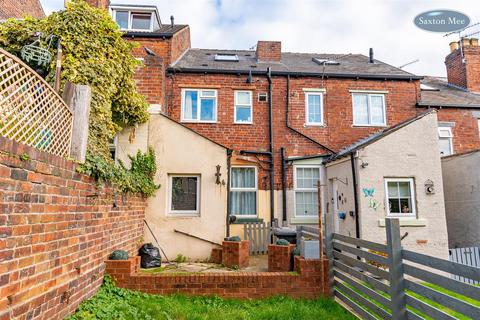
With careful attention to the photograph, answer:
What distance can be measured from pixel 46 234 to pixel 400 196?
945 cm

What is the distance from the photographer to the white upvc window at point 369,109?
12898 millimetres

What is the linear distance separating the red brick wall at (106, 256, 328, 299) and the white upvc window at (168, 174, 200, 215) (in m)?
2.91

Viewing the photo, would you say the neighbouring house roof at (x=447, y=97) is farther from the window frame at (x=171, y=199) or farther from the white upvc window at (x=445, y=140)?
the window frame at (x=171, y=199)

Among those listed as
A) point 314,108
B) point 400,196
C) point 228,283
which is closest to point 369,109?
point 314,108

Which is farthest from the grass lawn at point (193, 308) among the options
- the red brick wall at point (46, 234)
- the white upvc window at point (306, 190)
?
the white upvc window at point (306, 190)

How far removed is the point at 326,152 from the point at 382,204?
3565mm

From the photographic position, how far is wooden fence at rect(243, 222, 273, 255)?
9.97 metres

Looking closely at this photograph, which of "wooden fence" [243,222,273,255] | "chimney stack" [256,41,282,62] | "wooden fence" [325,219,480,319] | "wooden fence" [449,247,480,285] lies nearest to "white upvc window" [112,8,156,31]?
"chimney stack" [256,41,282,62]

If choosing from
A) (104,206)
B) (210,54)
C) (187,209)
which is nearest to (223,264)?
(187,209)

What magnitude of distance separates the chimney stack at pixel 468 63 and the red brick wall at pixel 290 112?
15.1 feet

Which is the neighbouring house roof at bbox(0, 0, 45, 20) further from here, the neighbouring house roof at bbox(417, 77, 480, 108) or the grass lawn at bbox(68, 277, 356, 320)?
the neighbouring house roof at bbox(417, 77, 480, 108)

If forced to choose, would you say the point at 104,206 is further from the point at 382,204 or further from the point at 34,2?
the point at 34,2

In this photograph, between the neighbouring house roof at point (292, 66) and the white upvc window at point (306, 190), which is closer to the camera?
the white upvc window at point (306, 190)

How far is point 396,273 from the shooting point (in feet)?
13.2
